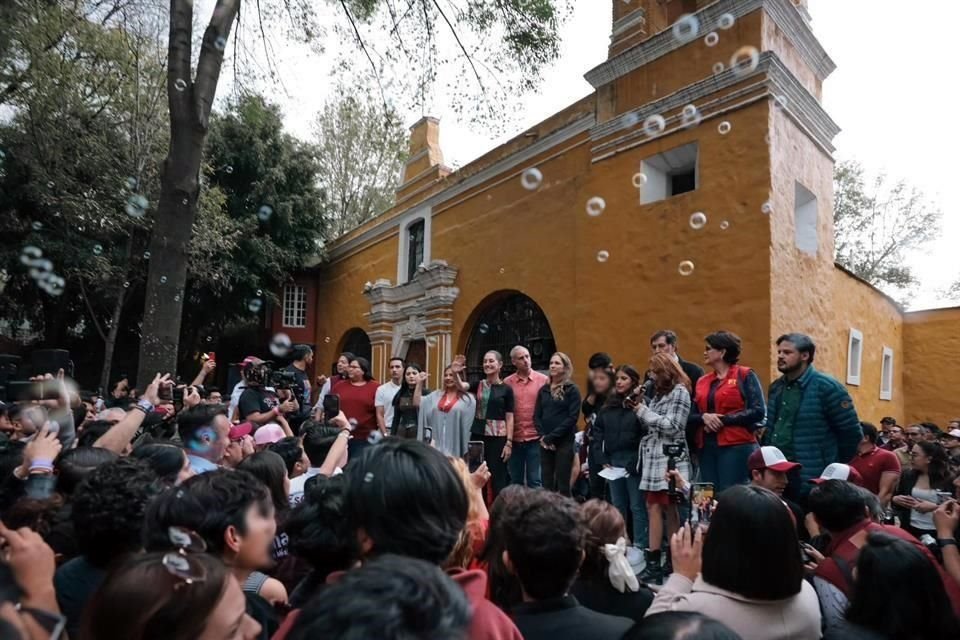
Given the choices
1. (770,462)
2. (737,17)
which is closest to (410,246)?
(737,17)

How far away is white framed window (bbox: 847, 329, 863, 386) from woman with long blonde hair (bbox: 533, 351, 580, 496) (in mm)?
5845

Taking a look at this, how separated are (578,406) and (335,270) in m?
14.6

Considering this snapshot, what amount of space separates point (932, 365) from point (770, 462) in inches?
440

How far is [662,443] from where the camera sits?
4766mm

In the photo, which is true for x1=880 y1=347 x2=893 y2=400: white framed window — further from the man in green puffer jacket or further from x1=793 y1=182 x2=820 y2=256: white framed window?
the man in green puffer jacket

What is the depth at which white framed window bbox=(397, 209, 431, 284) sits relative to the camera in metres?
15.0

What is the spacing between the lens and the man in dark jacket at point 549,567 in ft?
5.49

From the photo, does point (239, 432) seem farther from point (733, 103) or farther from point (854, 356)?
point (854, 356)

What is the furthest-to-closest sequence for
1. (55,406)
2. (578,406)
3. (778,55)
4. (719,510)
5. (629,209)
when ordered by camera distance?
(629,209) < (778,55) < (578,406) < (55,406) < (719,510)

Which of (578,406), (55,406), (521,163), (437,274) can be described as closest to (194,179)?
(55,406)

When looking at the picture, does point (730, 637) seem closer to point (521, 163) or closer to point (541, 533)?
point (541, 533)

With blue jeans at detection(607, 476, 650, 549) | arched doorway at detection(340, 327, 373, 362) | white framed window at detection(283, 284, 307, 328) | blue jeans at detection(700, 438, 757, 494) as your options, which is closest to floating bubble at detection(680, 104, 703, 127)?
blue jeans at detection(700, 438, 757, 494)

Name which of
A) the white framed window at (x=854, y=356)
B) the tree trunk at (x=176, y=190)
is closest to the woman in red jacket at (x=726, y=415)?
the tree trunk at (x=176, y=190)

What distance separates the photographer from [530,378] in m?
6.41
